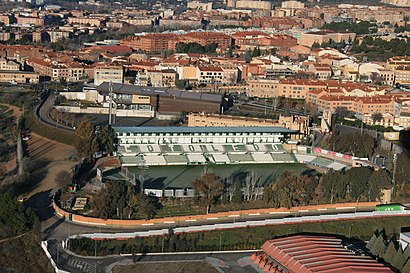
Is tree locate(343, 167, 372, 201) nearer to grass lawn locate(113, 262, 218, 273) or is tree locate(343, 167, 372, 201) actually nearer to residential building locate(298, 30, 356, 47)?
grass lawn locate(113, 262, 218, 273)

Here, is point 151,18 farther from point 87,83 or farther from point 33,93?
point 33,93

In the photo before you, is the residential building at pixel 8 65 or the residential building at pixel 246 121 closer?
the residential building at pixel 246 121

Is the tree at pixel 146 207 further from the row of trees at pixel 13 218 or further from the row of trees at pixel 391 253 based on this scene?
the row of trees at pixel 391 253

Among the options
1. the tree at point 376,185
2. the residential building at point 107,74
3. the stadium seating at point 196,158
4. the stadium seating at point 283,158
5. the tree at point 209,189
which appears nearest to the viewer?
the tree at point 209,189

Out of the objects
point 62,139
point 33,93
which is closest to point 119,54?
point 33,93

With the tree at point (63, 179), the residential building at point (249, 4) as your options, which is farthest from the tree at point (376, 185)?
the residential building at point (249, 4)

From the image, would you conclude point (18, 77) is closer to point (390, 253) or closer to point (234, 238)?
point (234, 238)

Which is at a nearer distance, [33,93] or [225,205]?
[225,205]

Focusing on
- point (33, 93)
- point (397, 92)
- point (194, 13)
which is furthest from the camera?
point (194, 13)
